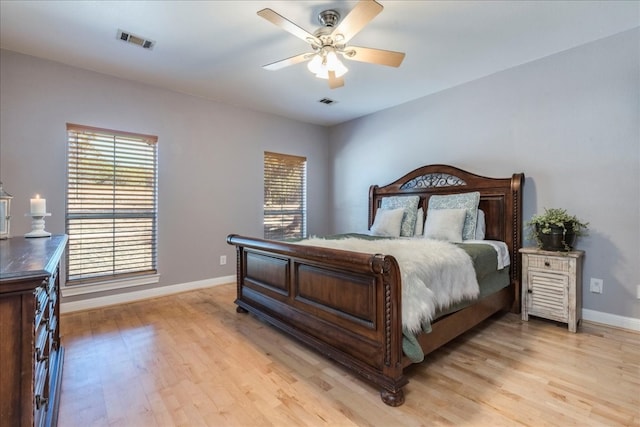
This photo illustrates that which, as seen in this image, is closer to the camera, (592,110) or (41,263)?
(41,263)

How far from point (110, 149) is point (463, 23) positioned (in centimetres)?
364

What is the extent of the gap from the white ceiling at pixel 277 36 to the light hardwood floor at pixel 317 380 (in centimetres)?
250

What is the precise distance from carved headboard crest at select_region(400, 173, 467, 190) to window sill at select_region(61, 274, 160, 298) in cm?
334

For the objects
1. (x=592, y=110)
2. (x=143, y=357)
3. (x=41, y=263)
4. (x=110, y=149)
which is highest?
(x=592, y=110)

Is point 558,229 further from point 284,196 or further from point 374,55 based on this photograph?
point 284,196

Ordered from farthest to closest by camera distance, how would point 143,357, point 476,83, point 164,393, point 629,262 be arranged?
point 476,83 → point 629,262 → point 143,357 → point 164,393

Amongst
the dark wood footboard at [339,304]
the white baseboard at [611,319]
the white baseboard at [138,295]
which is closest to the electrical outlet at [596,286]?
the white baseboard at [611,319]

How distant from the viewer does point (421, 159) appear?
4.00 meters

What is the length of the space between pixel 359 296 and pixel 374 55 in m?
1.76

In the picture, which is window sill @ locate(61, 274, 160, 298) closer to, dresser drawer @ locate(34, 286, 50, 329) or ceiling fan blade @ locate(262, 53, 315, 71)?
dresser drawer @ locate(34, 286, 50, 329)

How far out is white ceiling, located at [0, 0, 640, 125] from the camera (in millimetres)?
2195

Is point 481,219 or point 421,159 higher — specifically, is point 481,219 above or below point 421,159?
below

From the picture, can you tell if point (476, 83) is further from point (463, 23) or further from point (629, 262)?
point (629, 262)

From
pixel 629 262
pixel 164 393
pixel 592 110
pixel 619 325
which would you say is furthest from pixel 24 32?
pixel 619 325
